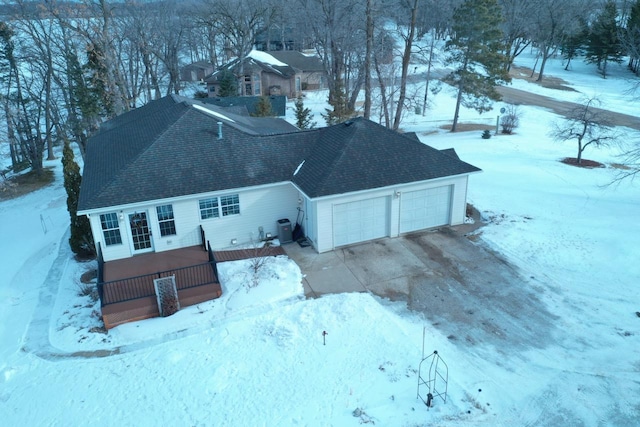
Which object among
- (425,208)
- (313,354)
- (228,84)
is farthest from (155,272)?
(228,84)

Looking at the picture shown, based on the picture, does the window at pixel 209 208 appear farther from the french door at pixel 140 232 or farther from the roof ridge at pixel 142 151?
the roof ridge at pixel 142 151

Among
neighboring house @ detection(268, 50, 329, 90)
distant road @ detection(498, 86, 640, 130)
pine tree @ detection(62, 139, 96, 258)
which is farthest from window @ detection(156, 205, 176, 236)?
neighboring house @ detection(268, 50, 329, 90)

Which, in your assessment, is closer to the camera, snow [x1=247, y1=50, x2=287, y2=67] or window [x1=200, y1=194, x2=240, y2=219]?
window [x1=200, y1=194, x2=240, y2=219]

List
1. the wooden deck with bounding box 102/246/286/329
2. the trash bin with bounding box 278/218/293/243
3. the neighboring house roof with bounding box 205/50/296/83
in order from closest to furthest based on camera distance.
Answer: the wooden deck with bounding box 102/246/286/329, the trash bin with bounding box 278/218/293/243, the neighboring house roof with bounding box 205/50/296/83

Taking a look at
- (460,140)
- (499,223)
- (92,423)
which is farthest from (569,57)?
(92,423)

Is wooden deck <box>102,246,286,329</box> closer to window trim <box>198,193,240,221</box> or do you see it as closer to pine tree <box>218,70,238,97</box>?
window trim <box>198,193,240,221</box>

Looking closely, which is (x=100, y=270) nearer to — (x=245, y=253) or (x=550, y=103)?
(x=245, y=253)

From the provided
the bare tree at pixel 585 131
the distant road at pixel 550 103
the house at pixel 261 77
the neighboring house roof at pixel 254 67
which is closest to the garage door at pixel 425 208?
the bare tree at pixel 585 131
